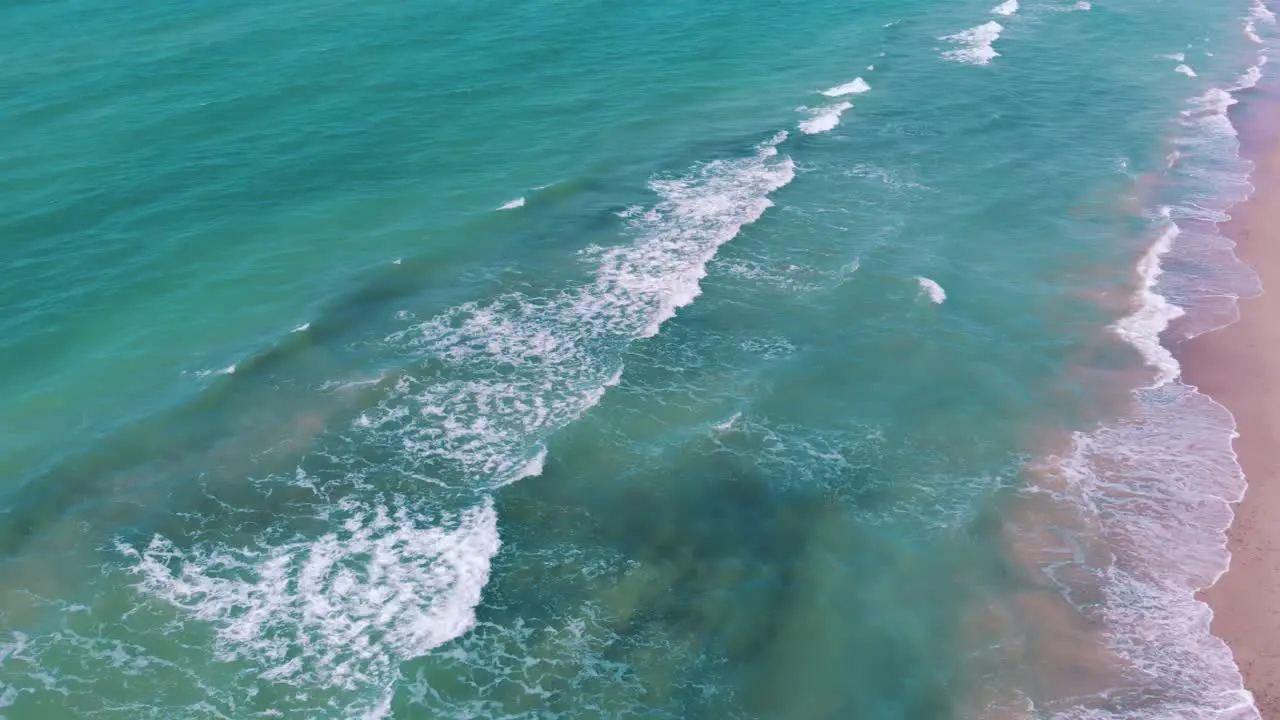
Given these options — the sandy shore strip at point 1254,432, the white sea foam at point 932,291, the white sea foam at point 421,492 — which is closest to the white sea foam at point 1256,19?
the sandy shore strip at point 1254,432

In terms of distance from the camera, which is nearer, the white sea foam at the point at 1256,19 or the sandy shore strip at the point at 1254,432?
the sandy shore strip at the point at 1254,432

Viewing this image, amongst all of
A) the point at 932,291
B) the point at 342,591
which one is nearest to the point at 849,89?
the point at 932,291

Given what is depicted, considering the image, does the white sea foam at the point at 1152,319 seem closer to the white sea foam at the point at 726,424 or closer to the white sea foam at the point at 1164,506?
the white sea foam at the point at 1164,506

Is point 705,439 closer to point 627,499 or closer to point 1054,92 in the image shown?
point 627,499

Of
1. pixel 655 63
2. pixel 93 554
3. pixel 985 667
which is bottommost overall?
pixel 985 667

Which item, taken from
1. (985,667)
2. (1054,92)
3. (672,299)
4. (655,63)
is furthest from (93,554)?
(1054,92)

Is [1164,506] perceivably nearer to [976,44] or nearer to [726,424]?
[726,424]

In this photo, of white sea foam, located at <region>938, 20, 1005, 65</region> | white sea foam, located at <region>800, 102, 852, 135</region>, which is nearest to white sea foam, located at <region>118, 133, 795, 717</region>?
white sea foam, located at <region>800, 102, 852, 135</region>
